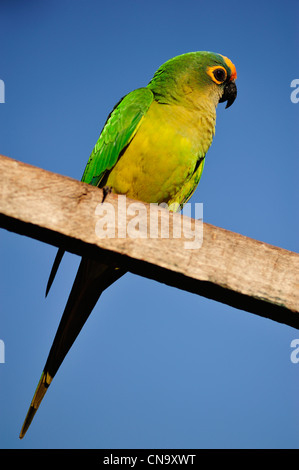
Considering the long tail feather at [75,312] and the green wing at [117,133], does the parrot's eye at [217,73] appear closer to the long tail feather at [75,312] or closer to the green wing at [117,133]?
the green wing at [117,133]

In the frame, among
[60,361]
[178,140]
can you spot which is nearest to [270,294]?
[60,361]

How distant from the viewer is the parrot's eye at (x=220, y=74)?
3143mm

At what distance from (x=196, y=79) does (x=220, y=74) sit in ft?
1.11

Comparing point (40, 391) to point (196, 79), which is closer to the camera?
point (40, 391)

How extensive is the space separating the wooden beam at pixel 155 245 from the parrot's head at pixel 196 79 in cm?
179

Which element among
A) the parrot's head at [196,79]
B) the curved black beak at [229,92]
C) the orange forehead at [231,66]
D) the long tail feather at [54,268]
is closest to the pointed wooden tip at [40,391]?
the long tail feather at [54,268]

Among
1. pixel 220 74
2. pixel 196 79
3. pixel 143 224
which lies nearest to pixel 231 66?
pixel 220 74

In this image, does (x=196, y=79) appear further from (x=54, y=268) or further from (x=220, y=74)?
(x=54, y=268)

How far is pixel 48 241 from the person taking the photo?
1.13 metres

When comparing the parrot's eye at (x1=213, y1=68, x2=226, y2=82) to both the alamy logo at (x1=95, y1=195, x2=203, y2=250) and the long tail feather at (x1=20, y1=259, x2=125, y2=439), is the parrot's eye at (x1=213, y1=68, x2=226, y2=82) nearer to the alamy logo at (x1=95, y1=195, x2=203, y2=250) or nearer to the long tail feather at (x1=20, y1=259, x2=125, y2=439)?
the long tail feather at (x1=20, y1=259, x2=125, y2=439)

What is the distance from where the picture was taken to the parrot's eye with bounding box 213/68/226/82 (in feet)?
10.3

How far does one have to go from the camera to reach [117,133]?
2527 mm

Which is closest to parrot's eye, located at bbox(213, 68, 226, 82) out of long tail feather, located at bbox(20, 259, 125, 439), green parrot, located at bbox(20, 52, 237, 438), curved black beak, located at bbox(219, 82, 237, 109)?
curved black beak, located at bbox(219, 82, 237, 109)

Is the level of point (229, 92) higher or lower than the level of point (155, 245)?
higher
